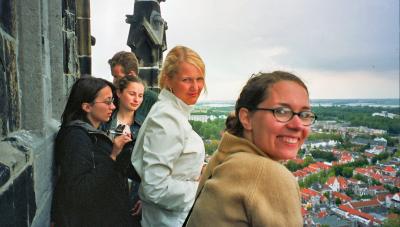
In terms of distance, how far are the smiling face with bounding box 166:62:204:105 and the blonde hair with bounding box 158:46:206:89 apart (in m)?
0.02

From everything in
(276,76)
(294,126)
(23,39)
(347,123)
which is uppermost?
(23,39)

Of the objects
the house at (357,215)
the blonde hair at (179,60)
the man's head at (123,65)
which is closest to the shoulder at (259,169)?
the blonde hair at (179,60)

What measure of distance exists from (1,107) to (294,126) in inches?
30.2

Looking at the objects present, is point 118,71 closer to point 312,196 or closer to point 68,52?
point 68,52

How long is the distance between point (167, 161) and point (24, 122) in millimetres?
532

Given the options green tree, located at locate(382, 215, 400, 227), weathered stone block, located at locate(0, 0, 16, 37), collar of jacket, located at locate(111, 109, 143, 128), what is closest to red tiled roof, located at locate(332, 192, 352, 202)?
green tree, located at locate(382, 215, 400, 227)

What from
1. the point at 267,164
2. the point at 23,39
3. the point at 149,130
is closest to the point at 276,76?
the point at 267,164

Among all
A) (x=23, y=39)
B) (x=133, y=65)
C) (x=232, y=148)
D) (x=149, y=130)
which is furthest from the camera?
(x=133, y=65)

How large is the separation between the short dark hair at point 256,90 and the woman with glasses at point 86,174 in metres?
0.72

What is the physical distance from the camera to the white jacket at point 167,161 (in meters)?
1.59

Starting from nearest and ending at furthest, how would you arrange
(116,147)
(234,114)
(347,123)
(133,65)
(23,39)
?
(234,114) < (23,39) < (116,147) < (133,65) < (347,123)

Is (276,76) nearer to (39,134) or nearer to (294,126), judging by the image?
(294,126)

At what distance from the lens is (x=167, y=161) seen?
1.59 metres

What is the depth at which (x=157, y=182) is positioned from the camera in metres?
1.59
